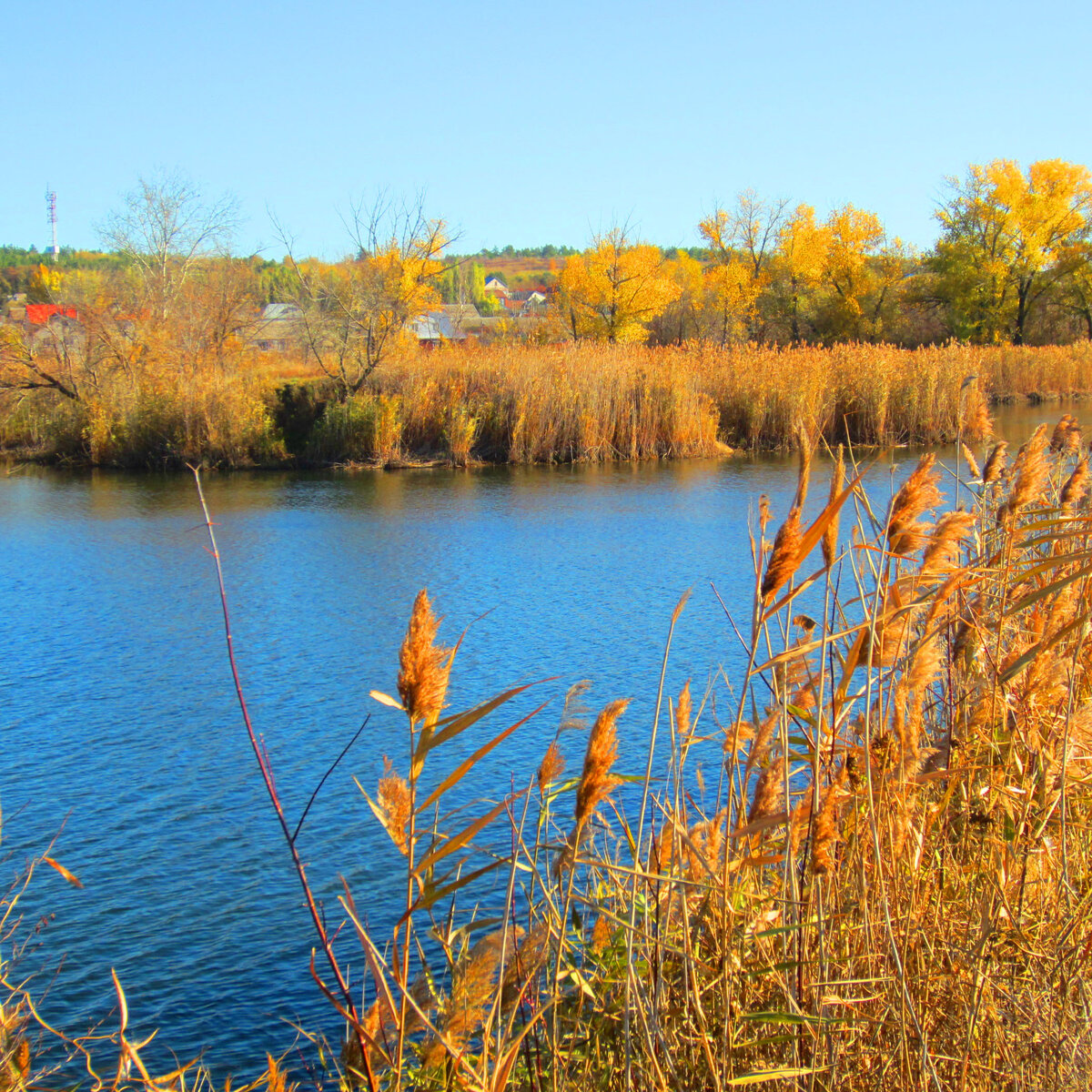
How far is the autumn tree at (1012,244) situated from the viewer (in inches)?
1543

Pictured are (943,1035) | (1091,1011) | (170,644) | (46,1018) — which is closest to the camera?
(1091,1011)

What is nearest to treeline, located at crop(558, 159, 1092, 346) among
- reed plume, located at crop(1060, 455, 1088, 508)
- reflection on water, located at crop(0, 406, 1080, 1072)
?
reflection on water, located at crop(0, 406, 1080, 1072)

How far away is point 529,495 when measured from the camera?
597 inches

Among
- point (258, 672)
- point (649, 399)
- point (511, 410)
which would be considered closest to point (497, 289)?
point (511, 410)

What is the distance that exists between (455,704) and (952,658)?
3872mm

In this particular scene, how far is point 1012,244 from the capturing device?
Answer: 1567 inches

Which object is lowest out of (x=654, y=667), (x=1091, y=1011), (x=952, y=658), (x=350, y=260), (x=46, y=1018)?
(x=46, y=1018)

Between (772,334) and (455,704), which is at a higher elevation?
(772,334)

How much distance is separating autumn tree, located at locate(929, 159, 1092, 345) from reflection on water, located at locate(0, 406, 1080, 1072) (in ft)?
95.6

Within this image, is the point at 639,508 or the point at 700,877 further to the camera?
the point at 639,508

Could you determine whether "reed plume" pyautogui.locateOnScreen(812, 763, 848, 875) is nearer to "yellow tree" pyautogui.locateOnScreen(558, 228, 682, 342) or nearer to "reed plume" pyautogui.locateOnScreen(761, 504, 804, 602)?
"reed plume" pyautogui.locateOnScreen(761, 504, 804, 602)

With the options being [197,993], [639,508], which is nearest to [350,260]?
[639,508]

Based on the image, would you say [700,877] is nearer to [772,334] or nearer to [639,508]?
[639,508]

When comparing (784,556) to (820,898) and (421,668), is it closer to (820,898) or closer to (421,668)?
(421,668)
